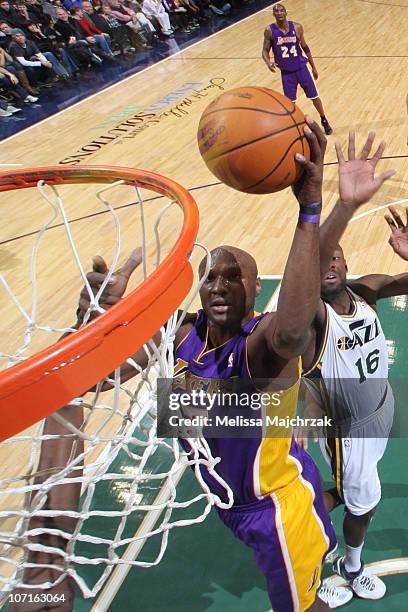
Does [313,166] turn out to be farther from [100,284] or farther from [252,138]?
[100,284]

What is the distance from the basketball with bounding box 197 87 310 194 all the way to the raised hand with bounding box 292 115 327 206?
0.07 m

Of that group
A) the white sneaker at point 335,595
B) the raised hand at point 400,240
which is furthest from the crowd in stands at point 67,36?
the white sneaker at point 335,595

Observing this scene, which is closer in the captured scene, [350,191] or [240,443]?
[350,191]

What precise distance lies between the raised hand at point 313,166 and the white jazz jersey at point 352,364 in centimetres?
100

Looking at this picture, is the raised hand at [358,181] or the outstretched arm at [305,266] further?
the raised hand at [358,181]

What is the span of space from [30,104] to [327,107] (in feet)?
17.6

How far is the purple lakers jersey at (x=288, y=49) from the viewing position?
26.5 ft

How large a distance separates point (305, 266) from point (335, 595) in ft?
6.27

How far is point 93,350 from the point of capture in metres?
1.29

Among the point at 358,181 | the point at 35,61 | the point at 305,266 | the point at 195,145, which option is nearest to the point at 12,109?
the point at 35,61

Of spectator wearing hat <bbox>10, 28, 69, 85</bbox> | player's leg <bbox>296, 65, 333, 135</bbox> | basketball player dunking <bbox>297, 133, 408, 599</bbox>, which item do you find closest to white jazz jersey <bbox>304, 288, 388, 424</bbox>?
basketball player dunking <bbox>297, 133, 408, 599</bbox>

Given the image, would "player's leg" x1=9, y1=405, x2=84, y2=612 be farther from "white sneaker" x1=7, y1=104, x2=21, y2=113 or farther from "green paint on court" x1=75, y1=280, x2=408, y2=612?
"white sneaker" x1=7, y1=104, x2=21, y2=113

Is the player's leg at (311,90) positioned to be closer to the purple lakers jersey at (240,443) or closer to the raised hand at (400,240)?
the raised hand at (400,240)

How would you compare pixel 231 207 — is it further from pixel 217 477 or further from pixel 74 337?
pixel 74 337
